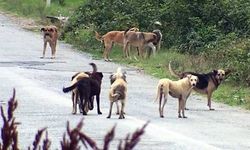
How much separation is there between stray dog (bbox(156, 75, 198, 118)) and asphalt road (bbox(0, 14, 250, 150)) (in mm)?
262

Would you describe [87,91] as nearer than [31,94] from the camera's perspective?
Yes

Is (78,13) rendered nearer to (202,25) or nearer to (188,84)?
(202,25)

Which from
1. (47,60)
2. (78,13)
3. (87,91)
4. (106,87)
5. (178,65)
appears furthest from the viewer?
(78,13)

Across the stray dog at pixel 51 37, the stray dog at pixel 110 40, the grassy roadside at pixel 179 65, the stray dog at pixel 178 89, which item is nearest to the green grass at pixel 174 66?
the grassy roadside at pixel 179 65

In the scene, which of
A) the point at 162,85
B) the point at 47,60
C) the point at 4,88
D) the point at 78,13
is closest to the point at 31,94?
the point at 4,88

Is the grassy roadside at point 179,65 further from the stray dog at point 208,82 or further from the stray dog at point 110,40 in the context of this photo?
the stray dog at point 208,82

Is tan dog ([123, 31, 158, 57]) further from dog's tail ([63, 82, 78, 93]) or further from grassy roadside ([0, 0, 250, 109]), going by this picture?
dog's tail ([63, 82, 78, 93])

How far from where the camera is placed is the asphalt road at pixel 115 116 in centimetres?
1155

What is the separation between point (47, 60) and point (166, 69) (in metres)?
4.46

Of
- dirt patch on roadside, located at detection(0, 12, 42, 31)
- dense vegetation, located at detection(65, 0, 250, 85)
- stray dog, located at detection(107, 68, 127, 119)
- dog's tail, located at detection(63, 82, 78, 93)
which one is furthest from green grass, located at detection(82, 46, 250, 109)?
dirt patch on roadside, located at detection(0, 12, 42, 31)

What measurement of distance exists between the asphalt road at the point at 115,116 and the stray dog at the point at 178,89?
0.26 meters

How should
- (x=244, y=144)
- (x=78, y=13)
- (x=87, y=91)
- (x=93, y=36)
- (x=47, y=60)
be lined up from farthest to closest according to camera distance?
1. (x=78, y=13)
2. (x=93, y=36)
3. (x=47, y=60)
4. (x=87, y=91)
5. (x=244, y=144)

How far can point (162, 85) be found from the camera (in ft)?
47.8

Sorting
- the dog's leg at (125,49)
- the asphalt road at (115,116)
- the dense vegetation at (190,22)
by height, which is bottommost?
the asphalt road at (115,116)
